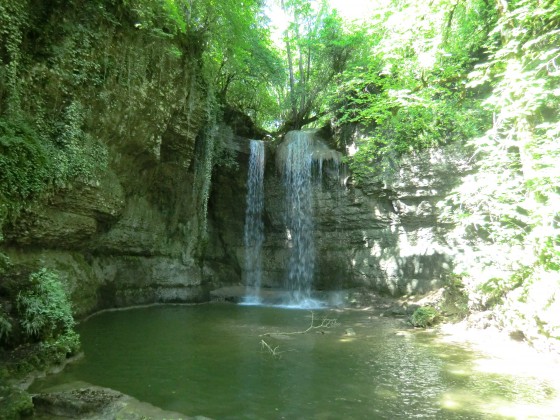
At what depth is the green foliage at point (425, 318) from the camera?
933cm

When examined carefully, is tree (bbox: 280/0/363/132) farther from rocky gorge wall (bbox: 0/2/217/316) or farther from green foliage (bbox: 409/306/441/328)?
green foliage (bbox: 409/306/441/328)

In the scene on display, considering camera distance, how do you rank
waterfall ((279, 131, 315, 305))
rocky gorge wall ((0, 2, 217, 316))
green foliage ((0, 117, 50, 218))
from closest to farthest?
green foliage ((0, 117, 50, 218)) < rocky gorge wall ((0, 2, 217, 316)) < waterfall ((279, 131, 315, 305))

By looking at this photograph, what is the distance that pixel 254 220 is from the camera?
15.8 metres

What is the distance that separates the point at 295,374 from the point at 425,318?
5356 millimetres

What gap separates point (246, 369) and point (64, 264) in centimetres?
591

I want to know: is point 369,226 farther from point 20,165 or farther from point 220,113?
point 20,165

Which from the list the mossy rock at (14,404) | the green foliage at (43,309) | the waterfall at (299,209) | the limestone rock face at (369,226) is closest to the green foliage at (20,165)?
the green foliage at (43,309)

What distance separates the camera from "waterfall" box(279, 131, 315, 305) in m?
14.9

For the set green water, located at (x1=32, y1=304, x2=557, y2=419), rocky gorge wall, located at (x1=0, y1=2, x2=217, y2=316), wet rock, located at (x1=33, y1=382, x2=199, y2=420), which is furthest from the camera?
rocky gorge wall, located at (x1=0, y1=2, x2=217, y2=316)

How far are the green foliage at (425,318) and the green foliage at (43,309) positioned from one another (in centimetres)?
767

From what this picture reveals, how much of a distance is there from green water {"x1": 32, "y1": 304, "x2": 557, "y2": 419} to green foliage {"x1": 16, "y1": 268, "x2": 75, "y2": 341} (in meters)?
0.67

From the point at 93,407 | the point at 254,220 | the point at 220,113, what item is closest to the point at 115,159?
the point at 220,113

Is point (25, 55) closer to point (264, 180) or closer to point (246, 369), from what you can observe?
point (246, 369)

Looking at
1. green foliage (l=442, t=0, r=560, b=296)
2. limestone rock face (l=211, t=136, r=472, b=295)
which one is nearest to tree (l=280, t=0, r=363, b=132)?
limestone rock face (l=211, t=136, r=472, b=295)
